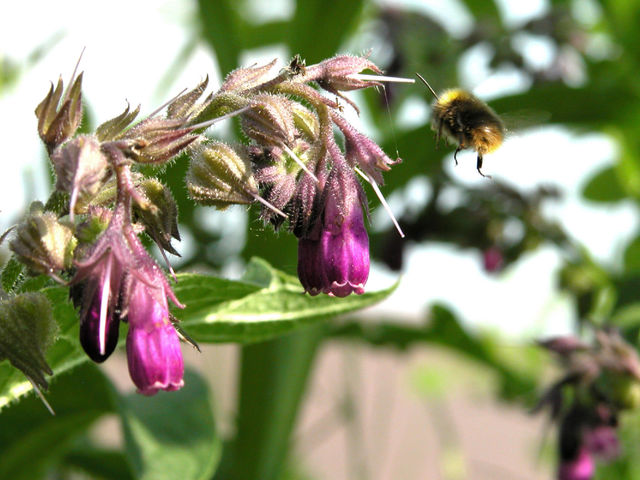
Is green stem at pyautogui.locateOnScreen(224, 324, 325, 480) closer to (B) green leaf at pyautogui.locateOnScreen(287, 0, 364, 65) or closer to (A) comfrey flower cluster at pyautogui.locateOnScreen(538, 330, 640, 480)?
(A) comfrey flower cluster at pyautogui.locateOnScreen(538, 330, 640, 480)

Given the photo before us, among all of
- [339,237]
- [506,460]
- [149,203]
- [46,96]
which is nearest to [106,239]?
[149,203]

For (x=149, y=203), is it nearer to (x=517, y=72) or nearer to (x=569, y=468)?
(x=569, y=468)

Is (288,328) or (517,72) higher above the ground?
(288,328)

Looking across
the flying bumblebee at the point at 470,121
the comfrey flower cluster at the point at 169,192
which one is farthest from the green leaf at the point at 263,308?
the flying bumblebee at the point at 470,121

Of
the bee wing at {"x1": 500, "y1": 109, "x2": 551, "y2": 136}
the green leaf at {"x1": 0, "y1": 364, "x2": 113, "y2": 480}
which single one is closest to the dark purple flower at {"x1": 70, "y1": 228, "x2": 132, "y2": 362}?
the green leaf at {"x1": 0, "y1": 364, "x2": 113, "y2": 480}

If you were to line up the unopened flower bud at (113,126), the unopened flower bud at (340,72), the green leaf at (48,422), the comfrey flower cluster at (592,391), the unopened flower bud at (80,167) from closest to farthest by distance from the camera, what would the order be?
the unopened flower bud at (80,167) → the unopened flower bud at (113,126) → the unopened flower bud at (340,72) → the green leaf at (48,422) → the comfrey flower cluster at (592,391)

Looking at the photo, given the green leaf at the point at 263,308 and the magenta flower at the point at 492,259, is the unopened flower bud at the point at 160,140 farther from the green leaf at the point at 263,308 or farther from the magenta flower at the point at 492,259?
the magenta flower at the point at 492,259

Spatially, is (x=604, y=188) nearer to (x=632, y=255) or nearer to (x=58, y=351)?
(x=632, y=255)
